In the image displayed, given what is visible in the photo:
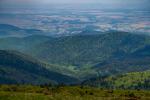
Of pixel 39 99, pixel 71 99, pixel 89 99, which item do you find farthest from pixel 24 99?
pixel 89 99

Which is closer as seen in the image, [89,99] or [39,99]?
[39,99]

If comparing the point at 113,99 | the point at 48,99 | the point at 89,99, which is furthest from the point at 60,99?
the point at 113,99

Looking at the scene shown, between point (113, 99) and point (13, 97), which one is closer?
point (13, 97)

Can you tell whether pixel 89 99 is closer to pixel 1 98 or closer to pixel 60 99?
pixel 60 99

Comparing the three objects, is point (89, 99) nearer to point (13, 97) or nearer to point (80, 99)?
point (80, 99)

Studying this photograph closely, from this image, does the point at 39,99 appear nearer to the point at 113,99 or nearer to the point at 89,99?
the point at 89,99

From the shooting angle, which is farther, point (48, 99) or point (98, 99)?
point (98, 99)
